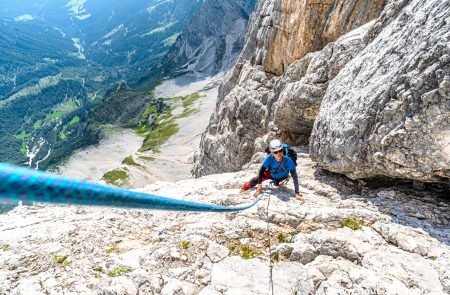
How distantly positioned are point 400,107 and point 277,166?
5.52m

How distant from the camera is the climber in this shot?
12922 millimetres

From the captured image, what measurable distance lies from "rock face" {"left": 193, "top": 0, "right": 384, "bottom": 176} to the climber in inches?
439

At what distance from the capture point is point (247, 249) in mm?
10570

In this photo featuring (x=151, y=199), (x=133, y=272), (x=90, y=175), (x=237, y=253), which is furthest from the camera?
(x=90, y=175)

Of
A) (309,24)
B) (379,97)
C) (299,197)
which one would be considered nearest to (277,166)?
(299,197)

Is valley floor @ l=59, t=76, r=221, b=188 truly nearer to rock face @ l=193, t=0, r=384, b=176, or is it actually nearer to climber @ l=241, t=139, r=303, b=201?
rock face @ l=193, t=0, r=384, b=176

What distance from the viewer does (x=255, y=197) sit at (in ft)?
46.4

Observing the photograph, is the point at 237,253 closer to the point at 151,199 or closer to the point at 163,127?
the point at 151,199

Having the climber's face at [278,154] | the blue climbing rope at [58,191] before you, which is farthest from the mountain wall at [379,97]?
the blue climbing rope at [58,191]

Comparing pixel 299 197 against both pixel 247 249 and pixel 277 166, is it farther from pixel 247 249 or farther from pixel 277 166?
pixel 247 249

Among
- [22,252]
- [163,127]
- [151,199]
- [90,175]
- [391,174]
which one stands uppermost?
[151,199]

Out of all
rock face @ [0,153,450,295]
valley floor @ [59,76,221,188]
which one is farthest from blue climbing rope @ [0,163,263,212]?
valley floor @ [59,76,221,188]

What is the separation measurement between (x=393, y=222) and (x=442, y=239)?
153 cm

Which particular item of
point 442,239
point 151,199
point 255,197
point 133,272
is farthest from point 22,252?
point 442,239
